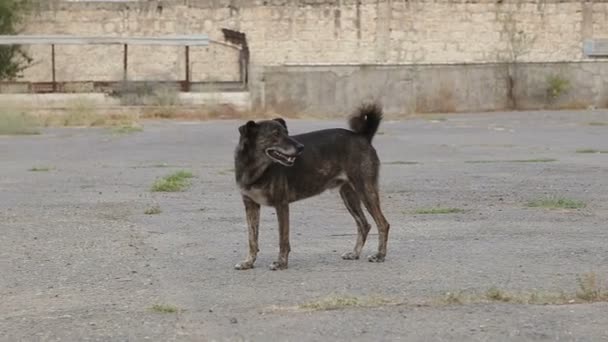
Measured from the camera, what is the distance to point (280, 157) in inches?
312

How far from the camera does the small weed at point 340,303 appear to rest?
646cm

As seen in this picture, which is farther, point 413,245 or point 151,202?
point 151,202

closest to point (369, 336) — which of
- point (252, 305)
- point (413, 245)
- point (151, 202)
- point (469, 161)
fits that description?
point (252, 305)

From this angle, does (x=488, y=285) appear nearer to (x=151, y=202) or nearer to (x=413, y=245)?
(x=413, y=245)

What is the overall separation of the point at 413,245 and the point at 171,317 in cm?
344

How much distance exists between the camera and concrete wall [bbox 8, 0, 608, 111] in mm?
42219

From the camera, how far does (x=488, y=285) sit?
716 cm

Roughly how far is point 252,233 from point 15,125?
21.2 metres

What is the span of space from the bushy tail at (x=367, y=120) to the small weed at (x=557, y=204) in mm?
3845

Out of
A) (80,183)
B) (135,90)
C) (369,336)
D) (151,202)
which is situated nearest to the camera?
(369,336)

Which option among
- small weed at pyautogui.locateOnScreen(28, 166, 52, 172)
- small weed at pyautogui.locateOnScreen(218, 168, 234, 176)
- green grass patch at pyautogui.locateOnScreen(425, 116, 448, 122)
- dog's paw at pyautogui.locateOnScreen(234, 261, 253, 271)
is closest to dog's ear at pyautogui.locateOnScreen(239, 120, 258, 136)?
dog's paw at pyautogui.locateOnScreen(234, 261, 253, 271)

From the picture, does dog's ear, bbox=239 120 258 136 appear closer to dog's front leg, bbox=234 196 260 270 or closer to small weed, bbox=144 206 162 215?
dog's front leg, bbox=234 196 260 270

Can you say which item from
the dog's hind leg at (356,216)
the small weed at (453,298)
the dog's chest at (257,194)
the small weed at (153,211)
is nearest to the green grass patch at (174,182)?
the small weed at (153,211)

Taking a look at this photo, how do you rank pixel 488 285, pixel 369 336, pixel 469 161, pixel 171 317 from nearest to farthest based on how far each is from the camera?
pixel 369 336 → pixel 171 317 → pixel 488 285 → pixel 469 161
